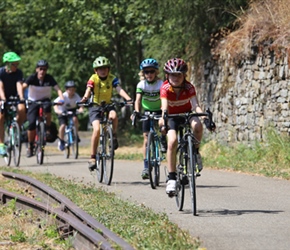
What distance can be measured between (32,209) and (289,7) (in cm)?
955

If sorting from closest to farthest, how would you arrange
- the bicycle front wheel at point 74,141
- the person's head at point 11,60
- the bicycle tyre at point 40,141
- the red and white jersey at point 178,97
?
the red and white jersey at point 178,97, the person's head at point 11,60, the bicycle tyre at point 40,141, the bicycle front wheel at point 74,141

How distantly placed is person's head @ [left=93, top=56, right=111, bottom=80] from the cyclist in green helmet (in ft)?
13.1

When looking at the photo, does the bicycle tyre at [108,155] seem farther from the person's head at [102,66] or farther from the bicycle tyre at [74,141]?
the bicycle tyre at [74,141]

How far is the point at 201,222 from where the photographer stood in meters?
9.64

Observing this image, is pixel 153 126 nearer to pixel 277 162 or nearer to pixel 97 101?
pixel 97 101

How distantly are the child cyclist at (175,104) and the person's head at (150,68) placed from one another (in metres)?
2.41

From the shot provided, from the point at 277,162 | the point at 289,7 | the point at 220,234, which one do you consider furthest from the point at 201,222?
the point at 289,7

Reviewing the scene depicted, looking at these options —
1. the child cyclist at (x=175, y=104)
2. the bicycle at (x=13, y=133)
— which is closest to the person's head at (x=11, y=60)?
the bicycle at (x=13, y=133)

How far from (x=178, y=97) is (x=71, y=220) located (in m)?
2.64

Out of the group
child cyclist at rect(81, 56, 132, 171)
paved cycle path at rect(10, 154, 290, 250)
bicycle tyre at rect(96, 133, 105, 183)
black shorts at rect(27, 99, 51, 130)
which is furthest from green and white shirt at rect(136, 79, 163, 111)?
black shorts at rect(27, 99, 51, 130)

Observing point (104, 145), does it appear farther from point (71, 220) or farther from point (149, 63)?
point (71, 220)

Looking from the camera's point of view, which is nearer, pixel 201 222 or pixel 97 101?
pixel 201 222

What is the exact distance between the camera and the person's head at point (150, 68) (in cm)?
1366

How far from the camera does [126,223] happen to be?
9242 mm
